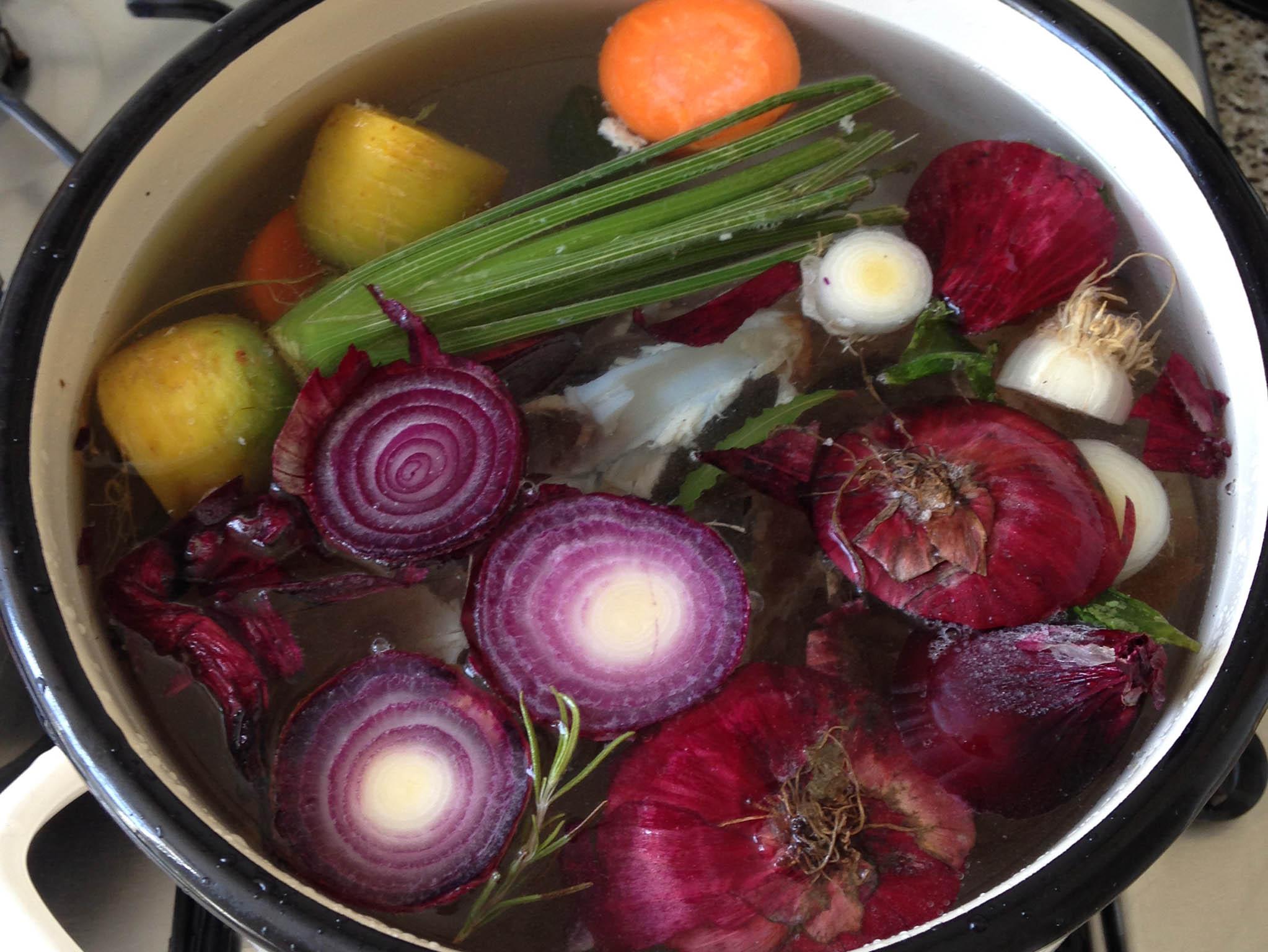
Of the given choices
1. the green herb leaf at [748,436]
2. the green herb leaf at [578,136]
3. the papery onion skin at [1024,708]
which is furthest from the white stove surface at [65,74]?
the papery onion skin at [1024,708]

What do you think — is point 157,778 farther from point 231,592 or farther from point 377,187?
point 377,187

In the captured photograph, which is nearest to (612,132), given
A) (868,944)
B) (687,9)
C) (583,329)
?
(687,9)

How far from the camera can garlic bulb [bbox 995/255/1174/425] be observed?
0.79 m

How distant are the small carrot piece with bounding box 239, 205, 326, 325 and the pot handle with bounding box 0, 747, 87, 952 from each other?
398mm

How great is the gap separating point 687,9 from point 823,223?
0.89 ft

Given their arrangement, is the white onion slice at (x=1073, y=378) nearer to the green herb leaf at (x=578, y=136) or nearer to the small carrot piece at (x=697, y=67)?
the small carrot piece at (x=697, y=67)

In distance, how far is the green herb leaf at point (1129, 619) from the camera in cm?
69

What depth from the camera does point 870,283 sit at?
800 millimetres

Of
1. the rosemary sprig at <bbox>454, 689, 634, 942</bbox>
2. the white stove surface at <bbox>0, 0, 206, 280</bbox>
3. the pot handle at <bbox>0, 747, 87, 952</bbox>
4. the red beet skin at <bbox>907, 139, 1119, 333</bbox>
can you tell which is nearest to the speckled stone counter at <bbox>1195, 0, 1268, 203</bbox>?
the red beet skin at <bbox>907, 139, 1119, 333</bbox>

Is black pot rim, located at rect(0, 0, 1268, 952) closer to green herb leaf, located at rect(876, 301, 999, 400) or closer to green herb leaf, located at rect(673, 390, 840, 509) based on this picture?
green herb leaf, located at rect(876, 301, 999, 400)

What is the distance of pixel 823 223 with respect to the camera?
2.72 ft

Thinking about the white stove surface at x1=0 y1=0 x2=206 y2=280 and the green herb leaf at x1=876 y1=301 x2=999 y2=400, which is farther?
the white stove surface at x1=0 y1=0 x2=206 y2=280

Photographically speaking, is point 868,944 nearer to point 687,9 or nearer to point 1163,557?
point 1163,557

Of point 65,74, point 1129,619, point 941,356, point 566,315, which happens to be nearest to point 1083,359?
point 941,356
